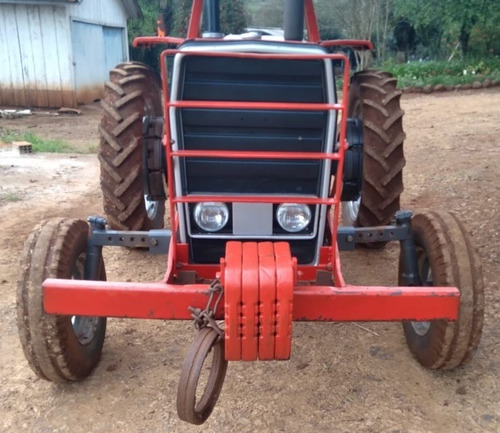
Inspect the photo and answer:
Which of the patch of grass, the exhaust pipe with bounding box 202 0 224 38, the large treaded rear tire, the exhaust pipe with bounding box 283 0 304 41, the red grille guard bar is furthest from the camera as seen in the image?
the patch of grass

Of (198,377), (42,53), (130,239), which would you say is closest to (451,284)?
(198,377)

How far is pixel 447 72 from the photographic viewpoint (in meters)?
19.0

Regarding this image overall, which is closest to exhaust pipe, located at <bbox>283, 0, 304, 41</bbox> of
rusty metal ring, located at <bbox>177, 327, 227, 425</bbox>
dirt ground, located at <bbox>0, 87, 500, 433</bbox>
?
dirt ground, located at <bbox>0, 87, 500, 433</bbox>

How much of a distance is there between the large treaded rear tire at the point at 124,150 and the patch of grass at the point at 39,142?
20.1 feet

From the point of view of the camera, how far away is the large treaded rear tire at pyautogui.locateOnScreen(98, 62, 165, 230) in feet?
13.8

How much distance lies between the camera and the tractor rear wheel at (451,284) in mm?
3023

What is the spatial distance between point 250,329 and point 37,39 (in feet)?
50.3

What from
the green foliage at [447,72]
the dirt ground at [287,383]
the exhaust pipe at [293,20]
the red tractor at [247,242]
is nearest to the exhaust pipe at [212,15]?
the red tractor at [247,242]

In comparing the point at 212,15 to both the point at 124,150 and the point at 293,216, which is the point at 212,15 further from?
the point at 293,216

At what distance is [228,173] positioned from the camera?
3203 millimetres

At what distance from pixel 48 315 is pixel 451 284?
2.05 meters

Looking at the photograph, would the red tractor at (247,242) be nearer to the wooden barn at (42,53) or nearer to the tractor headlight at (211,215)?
the tractor headlight at (211,215)

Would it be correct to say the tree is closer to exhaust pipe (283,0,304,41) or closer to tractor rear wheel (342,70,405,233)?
tractor rear wheel (342,70,405,233)

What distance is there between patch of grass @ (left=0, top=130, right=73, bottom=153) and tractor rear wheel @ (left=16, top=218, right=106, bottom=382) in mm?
7456
